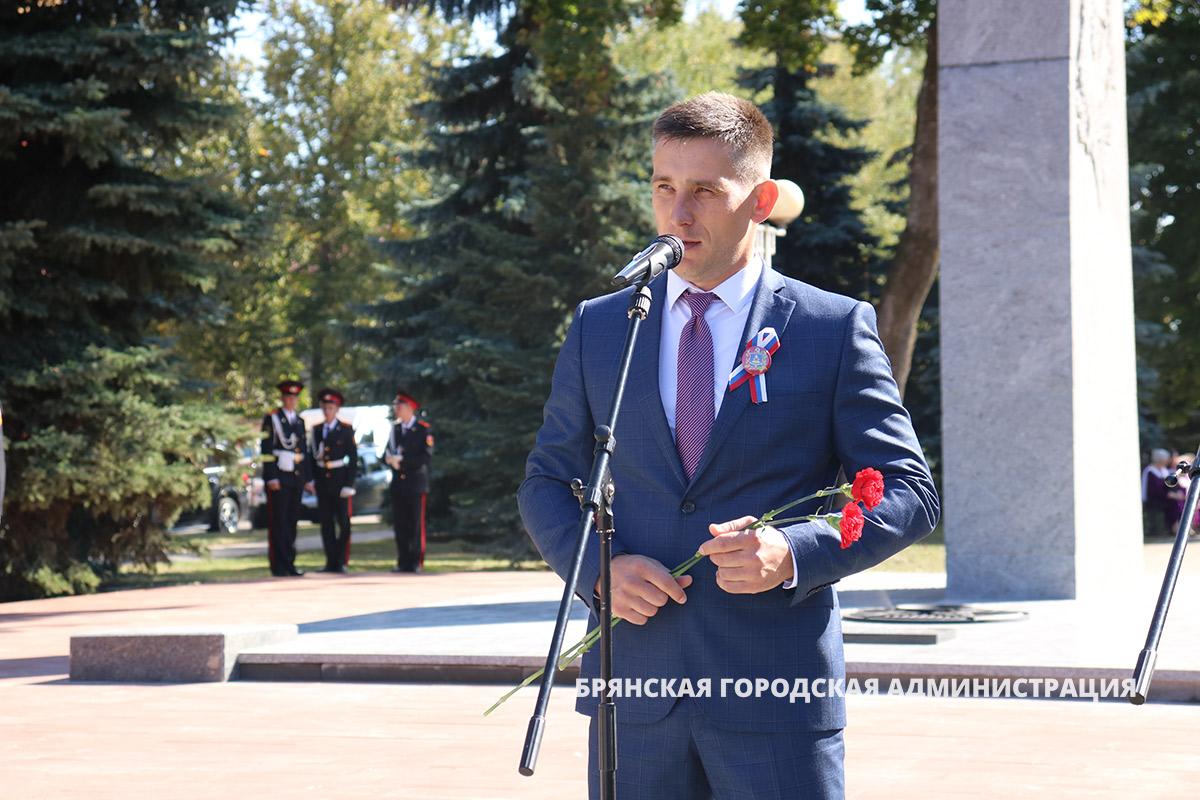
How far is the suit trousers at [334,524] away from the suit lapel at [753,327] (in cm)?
1557

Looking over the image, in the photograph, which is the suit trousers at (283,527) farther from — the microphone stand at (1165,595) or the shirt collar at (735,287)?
the shirt collar at (735,287)

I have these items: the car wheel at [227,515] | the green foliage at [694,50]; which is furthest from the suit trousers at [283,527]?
the green foliage at [694,50]

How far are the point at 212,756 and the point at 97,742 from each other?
80 cm

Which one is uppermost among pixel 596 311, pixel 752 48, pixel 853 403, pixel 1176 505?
pixel 752 48

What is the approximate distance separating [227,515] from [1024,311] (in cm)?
2121

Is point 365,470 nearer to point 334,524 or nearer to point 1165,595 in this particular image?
point 334,524

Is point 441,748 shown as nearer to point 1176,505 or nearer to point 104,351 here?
point 104,351

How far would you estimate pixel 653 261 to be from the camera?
265 centimetres

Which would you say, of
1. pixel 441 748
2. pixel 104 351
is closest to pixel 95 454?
pixel 104 351

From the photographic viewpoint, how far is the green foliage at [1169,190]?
30766 mm

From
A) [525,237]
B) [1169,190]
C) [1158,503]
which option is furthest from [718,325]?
[1169,190]

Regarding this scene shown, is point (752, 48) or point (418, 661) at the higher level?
point (752, 48)

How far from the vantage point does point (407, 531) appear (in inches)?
717

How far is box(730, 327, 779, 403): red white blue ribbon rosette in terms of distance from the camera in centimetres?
273
